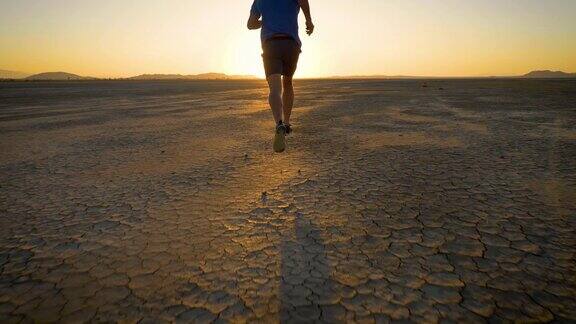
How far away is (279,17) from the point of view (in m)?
2.93

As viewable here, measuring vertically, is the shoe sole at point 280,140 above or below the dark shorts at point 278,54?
below

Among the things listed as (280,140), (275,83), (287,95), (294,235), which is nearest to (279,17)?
(275,83)

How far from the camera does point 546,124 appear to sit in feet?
14.7

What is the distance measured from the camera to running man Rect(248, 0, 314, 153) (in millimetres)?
2938

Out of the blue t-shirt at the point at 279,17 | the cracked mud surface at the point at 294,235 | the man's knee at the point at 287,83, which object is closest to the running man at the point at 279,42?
the blue t-shirt at the point at 279,17

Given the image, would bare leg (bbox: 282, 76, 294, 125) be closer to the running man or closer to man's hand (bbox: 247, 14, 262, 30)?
the running man

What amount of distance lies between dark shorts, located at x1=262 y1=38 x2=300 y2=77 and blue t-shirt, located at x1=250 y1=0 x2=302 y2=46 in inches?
2.2

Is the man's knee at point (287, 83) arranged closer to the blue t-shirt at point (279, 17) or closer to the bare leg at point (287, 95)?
the bare leg at point (287, 95)

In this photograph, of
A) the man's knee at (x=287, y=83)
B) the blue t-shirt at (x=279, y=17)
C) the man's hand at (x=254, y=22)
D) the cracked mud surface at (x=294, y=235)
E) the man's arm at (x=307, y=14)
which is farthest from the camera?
the man's knee at (x=287, y=83)

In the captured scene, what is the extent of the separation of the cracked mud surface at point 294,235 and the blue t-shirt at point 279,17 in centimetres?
104

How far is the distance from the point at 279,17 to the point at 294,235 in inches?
80.2

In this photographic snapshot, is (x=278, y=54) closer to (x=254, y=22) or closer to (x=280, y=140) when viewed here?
(x=254, y=22)

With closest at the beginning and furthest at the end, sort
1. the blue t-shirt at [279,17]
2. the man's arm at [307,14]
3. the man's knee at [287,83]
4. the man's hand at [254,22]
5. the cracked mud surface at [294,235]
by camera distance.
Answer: the cracked mud surface at [294,235]
the blue t-shirt at [279,17]
the man's arm at [307,14]
the man's hand at [254,22]
the man's knee at [287,83]

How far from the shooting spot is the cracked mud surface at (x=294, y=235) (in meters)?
1.12
